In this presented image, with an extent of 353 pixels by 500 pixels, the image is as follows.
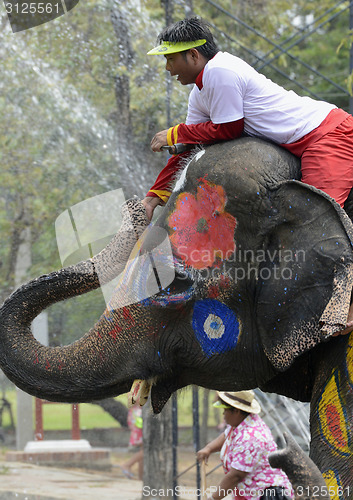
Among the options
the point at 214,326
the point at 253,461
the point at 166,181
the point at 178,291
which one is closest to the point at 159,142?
the point at 166,181

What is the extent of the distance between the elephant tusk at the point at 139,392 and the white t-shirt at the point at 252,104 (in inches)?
30.5

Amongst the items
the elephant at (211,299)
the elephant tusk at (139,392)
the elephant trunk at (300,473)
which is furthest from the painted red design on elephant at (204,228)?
the elephant trunk at (300,473)

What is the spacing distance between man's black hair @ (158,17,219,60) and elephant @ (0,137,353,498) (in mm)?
282

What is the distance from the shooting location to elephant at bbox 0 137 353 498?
2.31m

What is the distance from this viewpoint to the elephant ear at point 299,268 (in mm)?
2244

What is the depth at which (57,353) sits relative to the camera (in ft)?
7.94

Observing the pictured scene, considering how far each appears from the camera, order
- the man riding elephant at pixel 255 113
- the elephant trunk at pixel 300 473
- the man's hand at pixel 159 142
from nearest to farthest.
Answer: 1. the elephant trunk at pixel 300 473
2. the man riding elephant at pixel 255 113
3. the man's hand at pixel 159 142

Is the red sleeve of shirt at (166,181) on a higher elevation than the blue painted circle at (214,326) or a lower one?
higher

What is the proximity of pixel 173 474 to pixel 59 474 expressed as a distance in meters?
2.17

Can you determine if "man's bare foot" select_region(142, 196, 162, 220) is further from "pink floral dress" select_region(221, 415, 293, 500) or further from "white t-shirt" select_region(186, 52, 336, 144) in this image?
"pink floral dress" select_region(221, 415, 293, 500)

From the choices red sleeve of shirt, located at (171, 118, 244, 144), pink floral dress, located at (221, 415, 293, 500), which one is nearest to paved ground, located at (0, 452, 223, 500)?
pink floral dress, located at (221, 415, 293, 500)

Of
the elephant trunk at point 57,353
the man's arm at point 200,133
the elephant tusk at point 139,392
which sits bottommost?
the elephant tusk at point 139,392

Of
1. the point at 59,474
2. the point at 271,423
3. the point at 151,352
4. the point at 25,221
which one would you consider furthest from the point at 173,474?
the point at 151,352

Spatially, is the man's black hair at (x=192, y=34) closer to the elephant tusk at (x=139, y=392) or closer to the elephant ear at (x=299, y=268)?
the elephant ear at (x=299, y=268)
